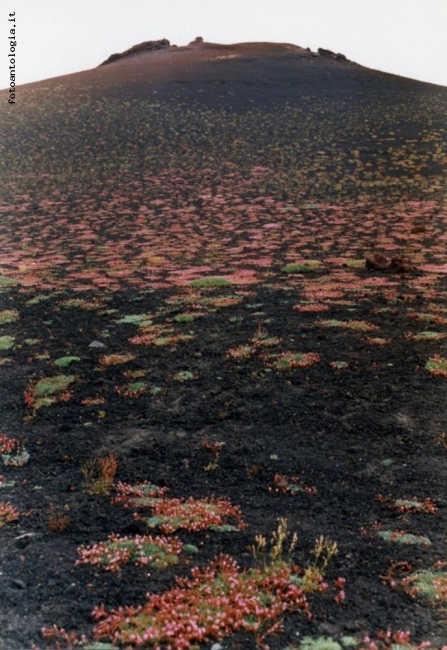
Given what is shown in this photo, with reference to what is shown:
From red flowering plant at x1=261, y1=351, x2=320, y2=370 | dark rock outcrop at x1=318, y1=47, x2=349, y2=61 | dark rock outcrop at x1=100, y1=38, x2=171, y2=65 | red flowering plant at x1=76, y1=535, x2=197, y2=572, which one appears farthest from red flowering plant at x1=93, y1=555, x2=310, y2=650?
dark rock outcrop at x1=100, y1=38, x2=171, y2=65

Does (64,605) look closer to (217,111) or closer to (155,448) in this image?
(155,448)

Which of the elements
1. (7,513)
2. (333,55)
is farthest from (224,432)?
(333,55)

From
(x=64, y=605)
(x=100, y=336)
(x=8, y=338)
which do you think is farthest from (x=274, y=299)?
(x=64, y=605)

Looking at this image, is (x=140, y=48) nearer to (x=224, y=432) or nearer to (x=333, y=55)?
(x=333, y=55)

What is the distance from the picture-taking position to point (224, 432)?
9.15m

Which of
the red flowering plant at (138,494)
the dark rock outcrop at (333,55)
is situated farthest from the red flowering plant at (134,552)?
the dark rock outcrop at (333,55)

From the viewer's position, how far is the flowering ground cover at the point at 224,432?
568cm

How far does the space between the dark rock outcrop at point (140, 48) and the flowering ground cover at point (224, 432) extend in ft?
228

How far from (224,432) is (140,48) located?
89.3 metres

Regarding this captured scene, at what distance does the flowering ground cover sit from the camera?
568 centimetres

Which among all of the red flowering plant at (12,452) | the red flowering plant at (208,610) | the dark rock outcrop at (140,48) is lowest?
the red flowering plant at (12,452)

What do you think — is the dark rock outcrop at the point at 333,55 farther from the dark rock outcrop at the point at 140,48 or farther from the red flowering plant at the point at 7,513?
the red flowering plant at the point at 7,513

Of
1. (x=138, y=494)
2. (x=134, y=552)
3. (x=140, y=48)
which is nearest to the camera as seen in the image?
(x=134, y=552)

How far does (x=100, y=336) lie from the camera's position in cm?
1327
